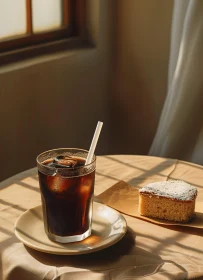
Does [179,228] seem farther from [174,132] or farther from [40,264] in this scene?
[174,132]

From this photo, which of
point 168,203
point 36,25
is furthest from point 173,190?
point 36,25

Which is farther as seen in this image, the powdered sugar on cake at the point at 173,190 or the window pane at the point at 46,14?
the window pane at the point at 46,14

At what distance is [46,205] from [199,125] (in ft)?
3.76

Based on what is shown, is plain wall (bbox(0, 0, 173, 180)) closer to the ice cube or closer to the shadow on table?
the ice cube

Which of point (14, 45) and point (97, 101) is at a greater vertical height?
point (14, 45)

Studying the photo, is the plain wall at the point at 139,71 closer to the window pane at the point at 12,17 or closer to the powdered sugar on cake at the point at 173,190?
the window pane at the point at 12,17

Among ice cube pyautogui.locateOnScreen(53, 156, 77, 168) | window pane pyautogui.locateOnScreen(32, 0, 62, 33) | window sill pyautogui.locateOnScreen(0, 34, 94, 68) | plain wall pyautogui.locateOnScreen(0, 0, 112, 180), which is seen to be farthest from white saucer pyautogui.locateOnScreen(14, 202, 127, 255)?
window pane pyautogui.locateOnScreen(32, 0, 62, 33)

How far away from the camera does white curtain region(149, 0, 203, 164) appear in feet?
6.76

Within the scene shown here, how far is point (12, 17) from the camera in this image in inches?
85.4

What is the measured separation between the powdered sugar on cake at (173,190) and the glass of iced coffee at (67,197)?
0.16 metres

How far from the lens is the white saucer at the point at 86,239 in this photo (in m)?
1.07

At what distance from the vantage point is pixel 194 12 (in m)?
2.03

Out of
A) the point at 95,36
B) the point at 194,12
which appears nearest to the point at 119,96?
the point at 95,36

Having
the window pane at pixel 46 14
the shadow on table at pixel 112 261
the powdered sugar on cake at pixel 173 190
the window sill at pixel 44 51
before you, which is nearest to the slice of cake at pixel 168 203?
the powdered sugar on cake at pixel 173 190
